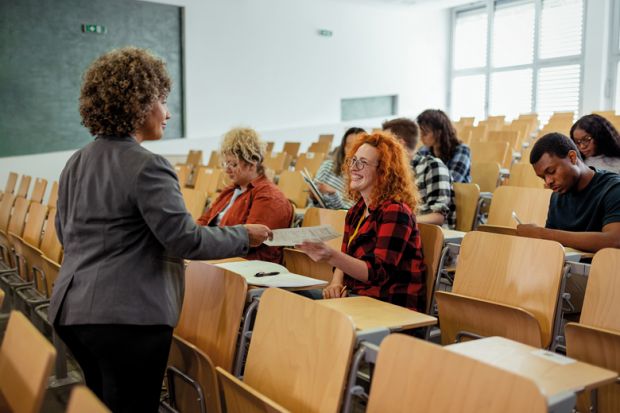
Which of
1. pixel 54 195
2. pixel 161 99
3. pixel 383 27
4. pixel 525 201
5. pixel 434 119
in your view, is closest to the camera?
pixel 161 99

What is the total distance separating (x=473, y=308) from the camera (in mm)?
2260

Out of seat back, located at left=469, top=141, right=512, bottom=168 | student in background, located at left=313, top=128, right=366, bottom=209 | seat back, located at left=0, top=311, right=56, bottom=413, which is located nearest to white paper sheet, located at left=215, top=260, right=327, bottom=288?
seat back, located at left=0, top=311, right=56, bottom=413

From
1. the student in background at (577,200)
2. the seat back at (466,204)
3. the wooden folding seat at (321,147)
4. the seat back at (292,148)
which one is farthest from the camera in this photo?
the seat back at (292,148)

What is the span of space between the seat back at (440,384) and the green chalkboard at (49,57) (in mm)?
7347

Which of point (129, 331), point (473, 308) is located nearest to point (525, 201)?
point (473, 308)

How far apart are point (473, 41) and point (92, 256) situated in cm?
1290

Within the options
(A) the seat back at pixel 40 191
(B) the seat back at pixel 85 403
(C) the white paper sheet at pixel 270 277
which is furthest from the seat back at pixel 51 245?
(B) the seat back at pixel 85 403

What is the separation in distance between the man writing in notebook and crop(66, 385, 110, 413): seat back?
2111 millimetres

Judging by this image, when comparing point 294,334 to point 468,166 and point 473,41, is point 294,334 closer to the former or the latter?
point 468,166

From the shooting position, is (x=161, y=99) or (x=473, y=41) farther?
(x=473, y=41)

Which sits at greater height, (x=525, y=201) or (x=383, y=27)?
(x=383, y=27)

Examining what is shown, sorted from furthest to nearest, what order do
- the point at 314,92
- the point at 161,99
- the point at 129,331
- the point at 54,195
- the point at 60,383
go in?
1. the point at 314,92
2. the point at 54,195
3. the point at 60,383
4. the point at 161,99
5. the point at 129,331

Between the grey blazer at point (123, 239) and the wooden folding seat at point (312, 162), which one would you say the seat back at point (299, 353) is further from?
the wooden folding seat at point (312, 162)

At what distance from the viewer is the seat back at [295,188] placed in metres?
5.15
